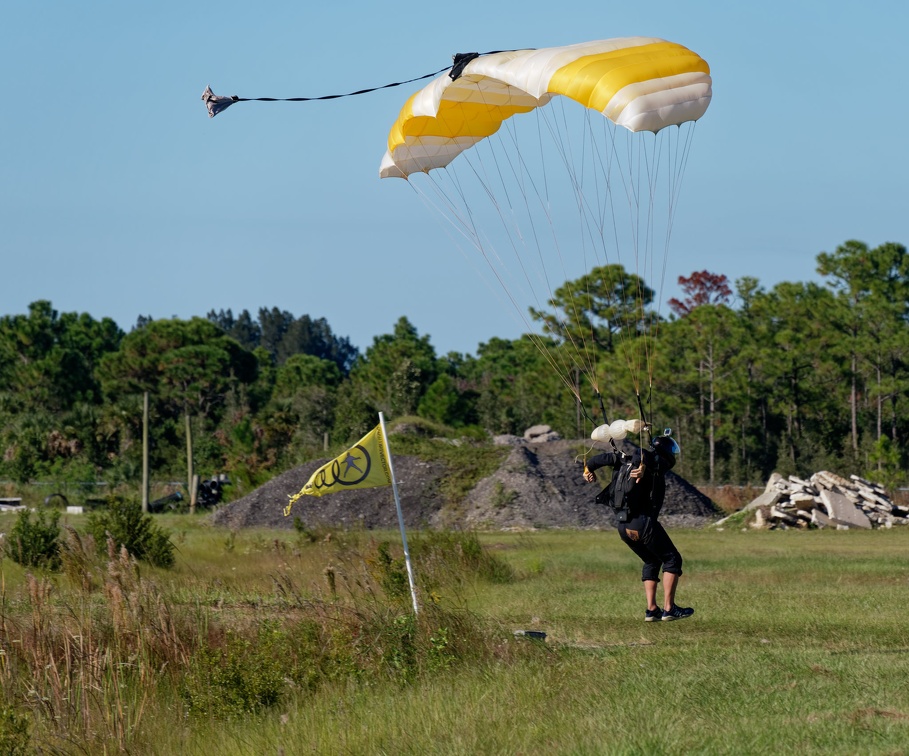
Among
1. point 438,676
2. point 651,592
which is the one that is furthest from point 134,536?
point 438,676

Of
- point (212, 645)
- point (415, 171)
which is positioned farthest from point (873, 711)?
point (415, 171)

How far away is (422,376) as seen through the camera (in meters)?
65.9

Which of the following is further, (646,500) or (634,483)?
(646,500)

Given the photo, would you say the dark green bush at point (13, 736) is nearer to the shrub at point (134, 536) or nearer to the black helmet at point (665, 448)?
the black helmet at point (665, 448)

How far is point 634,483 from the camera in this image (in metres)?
12.8

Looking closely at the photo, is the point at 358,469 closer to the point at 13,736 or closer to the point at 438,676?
the point at 438,676

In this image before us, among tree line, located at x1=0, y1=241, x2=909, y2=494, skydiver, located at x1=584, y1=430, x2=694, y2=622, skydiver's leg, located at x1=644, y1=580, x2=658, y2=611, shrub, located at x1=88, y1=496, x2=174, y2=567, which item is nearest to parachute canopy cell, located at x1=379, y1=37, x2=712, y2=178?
skydiver, located at x1=584, y1=430, x2=694, y2=622

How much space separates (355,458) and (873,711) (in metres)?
7.26

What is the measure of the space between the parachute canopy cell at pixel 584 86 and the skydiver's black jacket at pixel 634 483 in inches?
130

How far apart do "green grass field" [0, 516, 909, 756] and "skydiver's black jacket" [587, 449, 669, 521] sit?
4.30 feet

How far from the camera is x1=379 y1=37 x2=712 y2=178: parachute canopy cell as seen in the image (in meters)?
12.9

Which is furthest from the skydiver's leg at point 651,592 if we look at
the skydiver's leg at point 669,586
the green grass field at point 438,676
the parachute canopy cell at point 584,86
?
the parachute canopy cell at point 584,86

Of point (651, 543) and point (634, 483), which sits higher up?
point (634, 483)

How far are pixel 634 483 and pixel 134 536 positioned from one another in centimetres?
994
